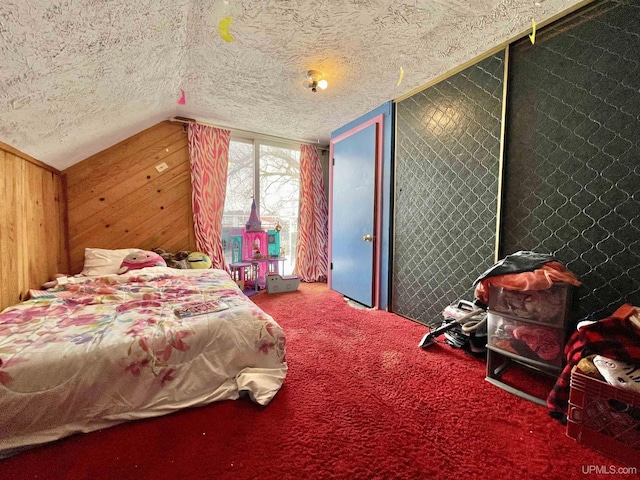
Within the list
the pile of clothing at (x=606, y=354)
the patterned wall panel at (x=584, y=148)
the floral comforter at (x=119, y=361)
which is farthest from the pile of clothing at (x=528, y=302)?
the floral comforter at (x=119, y=361)

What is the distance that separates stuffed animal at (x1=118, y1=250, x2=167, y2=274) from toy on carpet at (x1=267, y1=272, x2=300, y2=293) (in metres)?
1.29

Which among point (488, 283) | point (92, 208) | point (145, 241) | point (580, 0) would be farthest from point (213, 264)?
point (580, 0)

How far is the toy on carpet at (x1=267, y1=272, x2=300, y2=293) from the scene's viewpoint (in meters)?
3.34

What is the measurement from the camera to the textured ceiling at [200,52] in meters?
1.13

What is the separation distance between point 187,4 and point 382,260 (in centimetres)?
251

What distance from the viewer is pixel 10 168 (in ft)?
5.62

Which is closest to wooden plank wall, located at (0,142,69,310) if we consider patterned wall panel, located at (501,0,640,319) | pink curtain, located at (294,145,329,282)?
pink curtain, located at (294,145,329,282)

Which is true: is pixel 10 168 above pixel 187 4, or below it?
below

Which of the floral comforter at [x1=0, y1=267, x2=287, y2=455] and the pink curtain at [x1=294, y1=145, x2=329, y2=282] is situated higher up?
the pink curtain at [x1=294, y1=145, x2=329, y2=282]

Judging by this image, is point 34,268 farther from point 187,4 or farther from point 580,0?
point 580,0

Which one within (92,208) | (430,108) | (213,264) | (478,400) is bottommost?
(478,400)

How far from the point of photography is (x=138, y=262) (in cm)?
238

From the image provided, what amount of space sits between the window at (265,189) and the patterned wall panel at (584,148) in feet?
9.46

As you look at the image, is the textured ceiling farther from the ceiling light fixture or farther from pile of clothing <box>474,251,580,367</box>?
pile of clothing <box>474,251,580,367</box>
